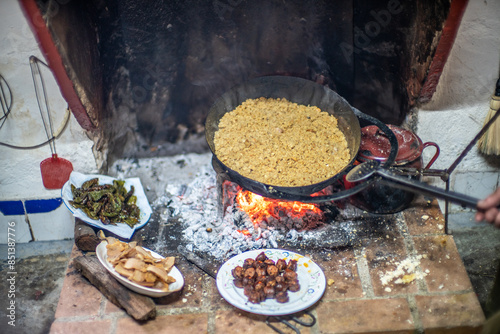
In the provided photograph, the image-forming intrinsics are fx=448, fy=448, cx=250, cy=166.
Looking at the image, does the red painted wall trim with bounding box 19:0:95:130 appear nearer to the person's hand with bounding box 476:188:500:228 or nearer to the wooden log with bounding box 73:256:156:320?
the wooden log with bounding box 73:256:156:320

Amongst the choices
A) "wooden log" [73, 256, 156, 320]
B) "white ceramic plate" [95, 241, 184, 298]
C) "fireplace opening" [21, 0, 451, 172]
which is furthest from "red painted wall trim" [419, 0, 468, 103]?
"wooden log" [73, 256, 156, 320]

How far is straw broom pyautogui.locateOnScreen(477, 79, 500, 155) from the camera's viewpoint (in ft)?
11.3

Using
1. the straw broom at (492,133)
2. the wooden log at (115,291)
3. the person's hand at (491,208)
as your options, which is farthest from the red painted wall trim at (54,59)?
the straw broom at (492,133)

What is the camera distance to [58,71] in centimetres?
330

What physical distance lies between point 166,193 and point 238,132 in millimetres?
1056

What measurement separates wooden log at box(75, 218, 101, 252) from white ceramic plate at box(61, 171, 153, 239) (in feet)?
0.19

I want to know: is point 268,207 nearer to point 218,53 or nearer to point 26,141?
point 218,53

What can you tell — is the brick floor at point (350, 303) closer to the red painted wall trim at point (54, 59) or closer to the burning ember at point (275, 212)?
the burning ember at point (275, 212)

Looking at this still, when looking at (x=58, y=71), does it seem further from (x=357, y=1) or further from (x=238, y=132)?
(x=357, y=1)

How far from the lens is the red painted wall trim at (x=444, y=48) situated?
10.3ft

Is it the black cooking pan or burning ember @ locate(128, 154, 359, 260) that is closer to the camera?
the black cooking pan

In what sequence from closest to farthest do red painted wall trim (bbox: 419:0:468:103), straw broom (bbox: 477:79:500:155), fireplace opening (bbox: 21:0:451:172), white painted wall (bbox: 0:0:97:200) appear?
red painted wall trim (bbox: 419:0:468:103) → white painted wall (bbox: 0:0:97:200) → straw broom (bbox: 477:79:500:155) → fireplace opening (bbox: 21:0:451:172)

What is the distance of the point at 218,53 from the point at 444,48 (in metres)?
1.85

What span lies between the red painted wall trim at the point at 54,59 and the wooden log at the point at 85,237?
83 cm
